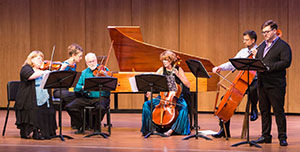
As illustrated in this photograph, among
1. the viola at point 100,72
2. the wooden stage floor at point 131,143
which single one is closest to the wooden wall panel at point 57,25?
the wooden stage floor at point 131,143

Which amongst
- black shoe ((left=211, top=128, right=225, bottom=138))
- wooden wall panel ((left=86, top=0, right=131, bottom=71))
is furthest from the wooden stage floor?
wooden wall panel ((left=86, top=0, right=131, bottom=71))

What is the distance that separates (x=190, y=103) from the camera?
7.01 m

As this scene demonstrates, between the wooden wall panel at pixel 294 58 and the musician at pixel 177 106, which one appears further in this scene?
the wooden wall panel at pixel 294 58

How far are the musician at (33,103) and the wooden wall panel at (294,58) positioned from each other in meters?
5.18

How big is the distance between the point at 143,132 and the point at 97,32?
14.1 feet

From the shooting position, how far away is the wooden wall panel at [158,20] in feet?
32.7

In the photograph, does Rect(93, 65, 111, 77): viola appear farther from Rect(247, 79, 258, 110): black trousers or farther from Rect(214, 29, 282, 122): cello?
Rect(247, 79, 258, 110): black trousers

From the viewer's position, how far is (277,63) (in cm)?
525

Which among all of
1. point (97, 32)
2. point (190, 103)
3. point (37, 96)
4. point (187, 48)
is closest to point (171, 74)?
point (190, 103)

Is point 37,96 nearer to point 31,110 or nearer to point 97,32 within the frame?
point 31,110

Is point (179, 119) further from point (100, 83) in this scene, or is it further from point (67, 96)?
point (67, 96)

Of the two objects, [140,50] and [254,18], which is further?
[254,18]

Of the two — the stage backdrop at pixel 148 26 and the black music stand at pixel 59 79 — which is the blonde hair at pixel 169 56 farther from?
the stage backdrop at pixel 148 26

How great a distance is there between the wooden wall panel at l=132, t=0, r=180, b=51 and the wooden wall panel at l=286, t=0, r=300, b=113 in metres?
2.29
